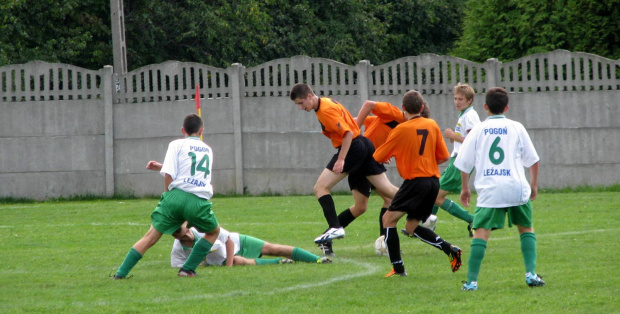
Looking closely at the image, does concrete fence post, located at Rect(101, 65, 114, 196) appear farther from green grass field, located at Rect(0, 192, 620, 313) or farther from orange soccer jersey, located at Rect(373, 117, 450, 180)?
orange soccer jersey, located at Rect(373, 117, 450, 180)

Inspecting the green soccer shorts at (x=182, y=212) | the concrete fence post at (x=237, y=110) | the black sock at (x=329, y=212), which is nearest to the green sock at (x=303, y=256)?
the black sock at (x=329, y=212)

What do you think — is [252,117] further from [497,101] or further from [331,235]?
[497,101]

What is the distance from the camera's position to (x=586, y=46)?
22328 mm

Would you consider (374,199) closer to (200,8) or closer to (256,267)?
(256,267)

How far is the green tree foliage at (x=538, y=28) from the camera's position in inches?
866

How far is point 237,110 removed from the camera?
18484 millimetres

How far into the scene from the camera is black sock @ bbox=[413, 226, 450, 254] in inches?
323

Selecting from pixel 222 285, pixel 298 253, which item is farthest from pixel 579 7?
pixel 222 285

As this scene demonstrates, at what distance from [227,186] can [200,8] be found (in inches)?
407

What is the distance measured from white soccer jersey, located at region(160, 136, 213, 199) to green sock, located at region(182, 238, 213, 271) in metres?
0.43

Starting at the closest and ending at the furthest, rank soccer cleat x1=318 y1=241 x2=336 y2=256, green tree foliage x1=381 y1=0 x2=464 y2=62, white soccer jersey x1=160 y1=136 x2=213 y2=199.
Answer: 1. white soccer jersey x1=160 y1=136 x2=213 y2=199
2. soccer cleat x1=318 y1=241 x2=336 y2=256
3. green tree foliage x1=381 y1=0 x2=464 y2=62

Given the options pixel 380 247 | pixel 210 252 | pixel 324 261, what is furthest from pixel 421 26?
pixel 210 252

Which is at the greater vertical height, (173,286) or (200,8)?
(200,8)

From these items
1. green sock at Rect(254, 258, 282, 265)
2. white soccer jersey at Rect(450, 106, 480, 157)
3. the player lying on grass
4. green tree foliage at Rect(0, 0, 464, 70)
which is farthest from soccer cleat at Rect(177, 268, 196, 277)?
green tree foliage at Rect(0, 0, 464, 70)
